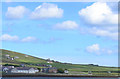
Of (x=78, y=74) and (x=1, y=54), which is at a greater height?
(x=1, y=54)

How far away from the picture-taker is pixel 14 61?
188 metres

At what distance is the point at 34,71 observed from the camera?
487 feet

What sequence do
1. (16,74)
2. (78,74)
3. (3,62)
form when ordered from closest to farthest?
1. (16,74)
2. (78,74)
3. (3,62)

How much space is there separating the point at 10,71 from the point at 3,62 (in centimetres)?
3342

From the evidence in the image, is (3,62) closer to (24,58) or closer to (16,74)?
(24,58)

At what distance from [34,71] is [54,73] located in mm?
12589

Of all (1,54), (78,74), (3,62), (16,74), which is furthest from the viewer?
(1,54)

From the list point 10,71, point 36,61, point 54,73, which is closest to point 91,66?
point 36,61

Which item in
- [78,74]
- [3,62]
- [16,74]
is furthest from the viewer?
[3,62]

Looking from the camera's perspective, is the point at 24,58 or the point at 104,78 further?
the point at 24,58

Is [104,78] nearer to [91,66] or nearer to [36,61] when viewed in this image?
[91,66]

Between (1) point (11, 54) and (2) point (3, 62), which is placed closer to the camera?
(2) point (3, 62)

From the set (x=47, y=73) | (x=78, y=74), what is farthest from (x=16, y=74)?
(x=78, y=74)

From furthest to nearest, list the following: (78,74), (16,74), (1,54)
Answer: (1,54)
(78,74)
(16,74)
